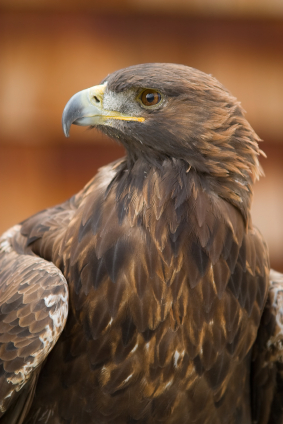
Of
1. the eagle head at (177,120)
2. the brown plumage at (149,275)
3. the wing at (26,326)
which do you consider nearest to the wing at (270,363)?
the brown plumage at (149,275)

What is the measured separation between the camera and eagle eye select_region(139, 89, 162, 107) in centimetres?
219

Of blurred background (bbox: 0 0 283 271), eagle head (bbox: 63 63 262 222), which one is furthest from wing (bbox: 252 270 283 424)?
blurred background (bbox: 0 0 283 271)

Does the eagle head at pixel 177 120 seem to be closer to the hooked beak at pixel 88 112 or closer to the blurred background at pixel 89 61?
the hooked beak at pixel 88 112

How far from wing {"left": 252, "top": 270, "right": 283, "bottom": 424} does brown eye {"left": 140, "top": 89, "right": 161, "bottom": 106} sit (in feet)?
3.17

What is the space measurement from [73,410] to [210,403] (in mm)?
556

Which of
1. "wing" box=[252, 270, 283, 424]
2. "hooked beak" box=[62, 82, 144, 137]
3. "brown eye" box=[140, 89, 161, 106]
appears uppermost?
"brown eye" box=[140, 89, 161, 106]

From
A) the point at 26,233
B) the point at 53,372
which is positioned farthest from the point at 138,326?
the point at 26,233

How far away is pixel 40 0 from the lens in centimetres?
435

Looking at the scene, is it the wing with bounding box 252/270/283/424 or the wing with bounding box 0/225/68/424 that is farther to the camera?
the wing with bounding box 252/270/283/424

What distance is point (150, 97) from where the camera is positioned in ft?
7.20

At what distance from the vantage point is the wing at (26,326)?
2107mm

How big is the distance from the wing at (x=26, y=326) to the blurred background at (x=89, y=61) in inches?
87.9

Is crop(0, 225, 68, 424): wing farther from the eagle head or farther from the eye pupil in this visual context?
the eye pupil

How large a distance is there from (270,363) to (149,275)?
765 millimetres
